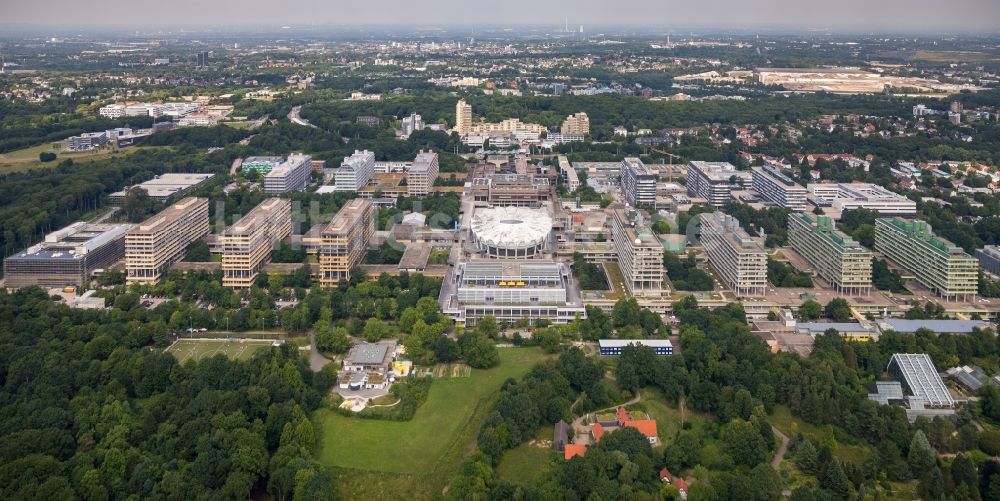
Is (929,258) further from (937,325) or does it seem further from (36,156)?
(36,156)

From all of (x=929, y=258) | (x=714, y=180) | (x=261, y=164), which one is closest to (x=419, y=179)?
(x=261, y=164)

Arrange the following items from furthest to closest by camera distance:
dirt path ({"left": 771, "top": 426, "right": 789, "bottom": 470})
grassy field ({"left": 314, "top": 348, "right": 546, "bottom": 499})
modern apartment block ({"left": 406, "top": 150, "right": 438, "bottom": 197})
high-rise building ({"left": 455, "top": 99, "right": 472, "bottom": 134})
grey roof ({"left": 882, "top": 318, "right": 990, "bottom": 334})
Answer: high-rise building ({"left": 455, "top": 99, "right": 472, "bottom": 134}) < modern apartment block ({"left": 406, "top": 150, "right": 438, "bottom": 197}) < grey roof ({"left": 882, "top": 318, "right": 990, "bottom": 334}) < dirt path ({"left": 771, "top": 426, "right": 789, "bottom": 470}) < grassy field ({"left": 314, "top": 348, "right": 546, "bottom": 499})

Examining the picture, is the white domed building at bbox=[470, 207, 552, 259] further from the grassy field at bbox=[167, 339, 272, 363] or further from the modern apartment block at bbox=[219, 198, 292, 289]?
the grassy field at bbox=[167, 339, 272, 363]

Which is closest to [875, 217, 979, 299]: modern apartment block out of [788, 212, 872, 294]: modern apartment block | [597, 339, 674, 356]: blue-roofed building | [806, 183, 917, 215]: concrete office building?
[788, 212, 872, 294]: modern apartment block

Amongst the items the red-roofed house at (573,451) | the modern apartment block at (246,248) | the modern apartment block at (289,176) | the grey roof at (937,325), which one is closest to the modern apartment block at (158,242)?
the modern apartment block at (246,248)

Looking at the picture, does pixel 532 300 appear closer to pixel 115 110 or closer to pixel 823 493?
pixel 823 493

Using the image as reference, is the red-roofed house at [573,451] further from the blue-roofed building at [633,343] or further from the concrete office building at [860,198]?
the concrete office building at [860,198]
